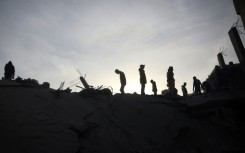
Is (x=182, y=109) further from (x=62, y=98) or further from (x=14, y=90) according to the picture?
(x=14, y=90)

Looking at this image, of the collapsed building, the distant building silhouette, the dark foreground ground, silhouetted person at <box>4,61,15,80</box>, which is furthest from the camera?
silhouetted person at <box>4,61,15,80</box>

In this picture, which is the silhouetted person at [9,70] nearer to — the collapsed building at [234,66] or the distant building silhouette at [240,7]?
the collapsed building at [234,66]

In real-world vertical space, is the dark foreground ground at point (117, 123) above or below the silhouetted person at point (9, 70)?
below

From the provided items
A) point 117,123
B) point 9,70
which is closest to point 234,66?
point 117,123

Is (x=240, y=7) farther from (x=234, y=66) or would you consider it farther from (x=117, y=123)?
(x=117, y=123)

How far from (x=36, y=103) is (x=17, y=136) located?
1.94 m

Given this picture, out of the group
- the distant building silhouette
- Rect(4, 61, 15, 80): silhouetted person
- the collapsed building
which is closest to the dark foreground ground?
the collapsed building

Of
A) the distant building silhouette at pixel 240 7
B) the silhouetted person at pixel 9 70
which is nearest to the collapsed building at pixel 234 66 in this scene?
the distant building silhouette at pixel 240 7

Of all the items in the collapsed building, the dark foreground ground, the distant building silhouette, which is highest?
the distant building silhouette

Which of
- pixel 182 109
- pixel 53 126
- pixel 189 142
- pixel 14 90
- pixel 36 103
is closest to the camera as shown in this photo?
pixel 53 126

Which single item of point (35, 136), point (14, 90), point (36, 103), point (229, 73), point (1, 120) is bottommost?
point (35, 136)

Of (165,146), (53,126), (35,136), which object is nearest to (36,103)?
(53,126)

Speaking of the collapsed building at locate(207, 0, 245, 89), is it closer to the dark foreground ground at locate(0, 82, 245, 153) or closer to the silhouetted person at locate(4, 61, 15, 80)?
the dark foreground ground at locate(0, 82, 245, 153)

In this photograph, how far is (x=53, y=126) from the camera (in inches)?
230
